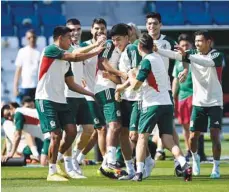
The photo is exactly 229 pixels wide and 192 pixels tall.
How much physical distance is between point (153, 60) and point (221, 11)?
19.9 metres

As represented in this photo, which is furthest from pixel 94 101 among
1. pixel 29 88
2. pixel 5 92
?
pixel 5 92

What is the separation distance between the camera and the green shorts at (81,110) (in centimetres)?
1580

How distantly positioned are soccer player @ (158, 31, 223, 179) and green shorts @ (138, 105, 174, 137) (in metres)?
1.24

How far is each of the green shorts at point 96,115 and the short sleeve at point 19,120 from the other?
9.19 ft

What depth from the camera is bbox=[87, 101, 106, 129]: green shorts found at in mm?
15852

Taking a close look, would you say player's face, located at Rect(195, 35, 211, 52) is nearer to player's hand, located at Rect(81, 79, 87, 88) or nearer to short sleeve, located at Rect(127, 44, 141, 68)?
short sleeve, located at Rect(127, 44, 141, 68)

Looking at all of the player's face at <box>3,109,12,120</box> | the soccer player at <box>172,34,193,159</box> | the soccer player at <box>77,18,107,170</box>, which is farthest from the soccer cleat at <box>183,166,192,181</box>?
the player's face at <box>3,109,12,120</box>

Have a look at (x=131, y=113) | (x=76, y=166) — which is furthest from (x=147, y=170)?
(x=76, y=166)

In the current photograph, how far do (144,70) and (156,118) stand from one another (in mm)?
695

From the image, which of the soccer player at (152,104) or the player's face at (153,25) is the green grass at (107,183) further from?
the player's face at (153,25)

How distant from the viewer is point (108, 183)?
13992 millimetres

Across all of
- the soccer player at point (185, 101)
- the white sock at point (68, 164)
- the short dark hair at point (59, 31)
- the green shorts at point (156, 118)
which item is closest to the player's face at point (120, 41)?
the short dark hair at point (59, 31)

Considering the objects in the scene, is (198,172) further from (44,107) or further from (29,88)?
(29,88)

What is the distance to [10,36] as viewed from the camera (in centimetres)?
3300
